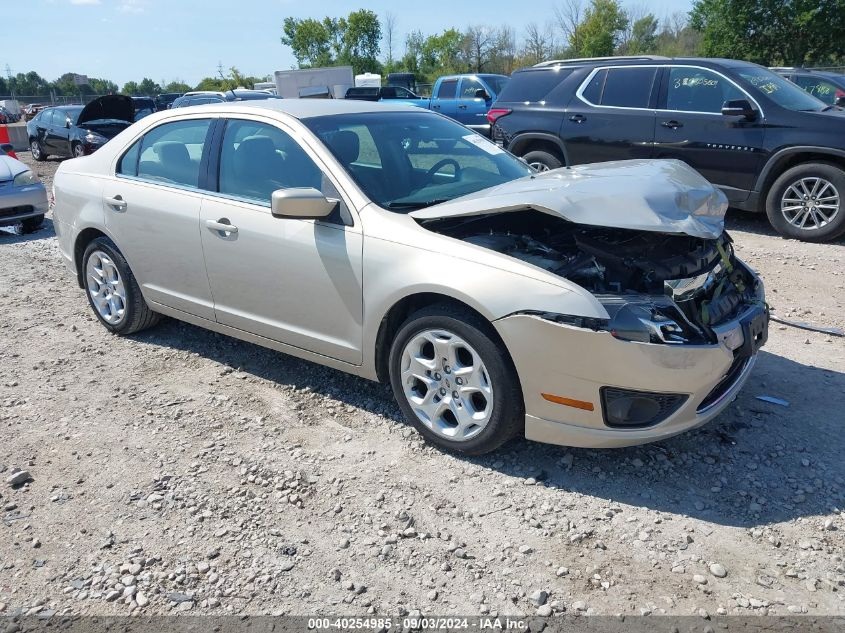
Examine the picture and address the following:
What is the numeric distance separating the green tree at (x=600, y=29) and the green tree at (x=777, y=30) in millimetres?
14790

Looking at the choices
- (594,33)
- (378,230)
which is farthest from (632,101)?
(594,33)

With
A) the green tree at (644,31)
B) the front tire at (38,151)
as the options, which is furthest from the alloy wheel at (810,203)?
the green tree at (644,31)

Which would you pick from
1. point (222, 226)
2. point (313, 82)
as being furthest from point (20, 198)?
point (313, 82)

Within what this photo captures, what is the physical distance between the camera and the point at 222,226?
4.07 m

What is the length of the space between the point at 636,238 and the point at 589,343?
2.96 feet

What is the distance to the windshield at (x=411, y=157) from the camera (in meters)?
3.82

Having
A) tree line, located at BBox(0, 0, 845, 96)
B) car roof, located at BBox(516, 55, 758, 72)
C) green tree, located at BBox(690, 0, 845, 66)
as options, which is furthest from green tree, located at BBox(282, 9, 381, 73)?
car roof, located at BBox(516, 55, 758, 72)

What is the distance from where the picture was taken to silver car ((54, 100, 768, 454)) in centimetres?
303

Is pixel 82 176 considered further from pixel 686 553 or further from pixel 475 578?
pixel 686 553

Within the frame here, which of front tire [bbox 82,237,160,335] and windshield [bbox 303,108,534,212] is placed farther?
front tire [bbox 82,237,160,335]

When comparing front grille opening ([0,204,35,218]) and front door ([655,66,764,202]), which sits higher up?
front door ([655,66,764,202])

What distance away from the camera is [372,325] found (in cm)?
357

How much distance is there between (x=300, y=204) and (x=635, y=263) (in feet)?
5.64

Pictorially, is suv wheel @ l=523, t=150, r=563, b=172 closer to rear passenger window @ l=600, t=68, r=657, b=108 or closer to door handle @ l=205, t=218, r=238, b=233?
rear passenger window @ l=600, t=68, r=657, b=108
